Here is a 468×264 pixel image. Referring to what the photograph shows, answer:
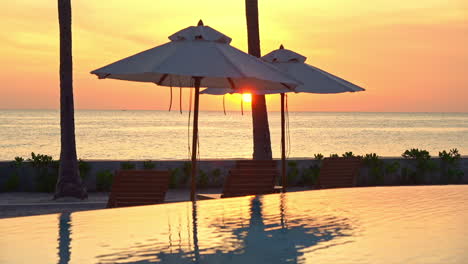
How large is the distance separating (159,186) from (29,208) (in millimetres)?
4886

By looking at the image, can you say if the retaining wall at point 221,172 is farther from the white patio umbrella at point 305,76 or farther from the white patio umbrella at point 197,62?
the white patio umbrella at point 197,62

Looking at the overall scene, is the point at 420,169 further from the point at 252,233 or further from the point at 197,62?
the point at 252,233

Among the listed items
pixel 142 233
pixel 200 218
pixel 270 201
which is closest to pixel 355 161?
pixel 270 201

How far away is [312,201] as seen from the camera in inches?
344

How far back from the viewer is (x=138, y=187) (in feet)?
34.6

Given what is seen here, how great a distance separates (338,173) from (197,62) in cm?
473

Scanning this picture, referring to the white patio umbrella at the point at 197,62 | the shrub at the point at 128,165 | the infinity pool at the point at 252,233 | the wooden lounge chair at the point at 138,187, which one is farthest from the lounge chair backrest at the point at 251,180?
the shrub at the point at 128,165

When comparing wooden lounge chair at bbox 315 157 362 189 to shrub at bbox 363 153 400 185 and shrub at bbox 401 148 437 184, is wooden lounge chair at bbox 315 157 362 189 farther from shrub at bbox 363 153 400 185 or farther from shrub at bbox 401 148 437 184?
shrub at bbox 401 148 437 184

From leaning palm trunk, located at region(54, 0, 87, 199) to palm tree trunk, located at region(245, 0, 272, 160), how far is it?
433cm

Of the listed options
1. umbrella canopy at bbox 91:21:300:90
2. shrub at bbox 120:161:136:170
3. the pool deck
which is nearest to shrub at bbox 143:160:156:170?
shrub at bbox 120:161:136:170

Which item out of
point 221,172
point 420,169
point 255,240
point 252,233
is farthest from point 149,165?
point 255,240

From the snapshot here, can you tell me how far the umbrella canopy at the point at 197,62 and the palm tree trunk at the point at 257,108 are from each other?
707 cm

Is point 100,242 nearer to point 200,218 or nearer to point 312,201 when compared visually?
point 200,218

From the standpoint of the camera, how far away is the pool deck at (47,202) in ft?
46.4
